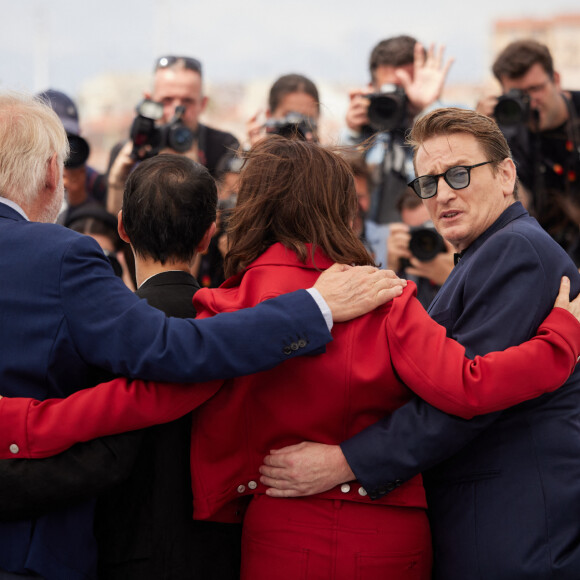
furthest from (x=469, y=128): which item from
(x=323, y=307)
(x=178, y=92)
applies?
(x=178, y=92)

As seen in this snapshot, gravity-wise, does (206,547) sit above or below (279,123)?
below

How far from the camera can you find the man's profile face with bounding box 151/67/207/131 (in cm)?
483

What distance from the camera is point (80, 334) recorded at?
2018 mm

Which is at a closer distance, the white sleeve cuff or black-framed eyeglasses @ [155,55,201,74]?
the white sleeve cuff

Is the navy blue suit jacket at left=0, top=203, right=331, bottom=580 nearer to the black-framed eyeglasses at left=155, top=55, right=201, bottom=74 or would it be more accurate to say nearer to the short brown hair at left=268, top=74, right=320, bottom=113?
the short brown hair at left=268, top=74, right=320, bottom=113

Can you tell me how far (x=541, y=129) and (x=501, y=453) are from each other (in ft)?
9.25

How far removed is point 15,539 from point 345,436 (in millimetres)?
867

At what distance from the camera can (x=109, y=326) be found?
1983 millimetres

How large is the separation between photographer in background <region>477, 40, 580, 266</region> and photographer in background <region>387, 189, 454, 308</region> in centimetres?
78

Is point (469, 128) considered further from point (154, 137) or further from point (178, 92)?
point (178, 92)

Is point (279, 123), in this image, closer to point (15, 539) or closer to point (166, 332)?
point (166, 332)

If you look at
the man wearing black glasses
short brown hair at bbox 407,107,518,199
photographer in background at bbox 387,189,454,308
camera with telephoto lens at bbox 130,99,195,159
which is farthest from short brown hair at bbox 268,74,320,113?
the man wearing black glasses

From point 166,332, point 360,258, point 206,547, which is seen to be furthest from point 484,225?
point 206,547

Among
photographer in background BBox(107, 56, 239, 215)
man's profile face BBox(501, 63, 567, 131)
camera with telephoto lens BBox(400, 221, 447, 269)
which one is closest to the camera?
camera with telephoto lens BBox(400, 221, 447, 269)
